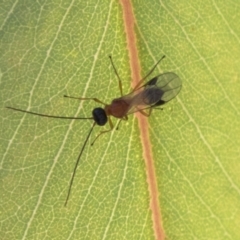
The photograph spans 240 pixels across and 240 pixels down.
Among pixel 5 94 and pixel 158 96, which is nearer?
pixel 5 94

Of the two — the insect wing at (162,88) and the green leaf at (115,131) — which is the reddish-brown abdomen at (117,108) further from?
the insect wing at (162,88)

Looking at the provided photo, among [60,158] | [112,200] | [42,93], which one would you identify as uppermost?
[42,93]

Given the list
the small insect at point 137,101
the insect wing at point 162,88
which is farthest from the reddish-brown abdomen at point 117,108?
the insect wing at point 162,88

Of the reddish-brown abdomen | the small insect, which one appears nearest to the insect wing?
the small insect

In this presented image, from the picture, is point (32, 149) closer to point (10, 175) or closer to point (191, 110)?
point (10, 175)

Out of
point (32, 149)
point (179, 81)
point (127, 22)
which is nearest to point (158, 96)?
point (179, 81)
